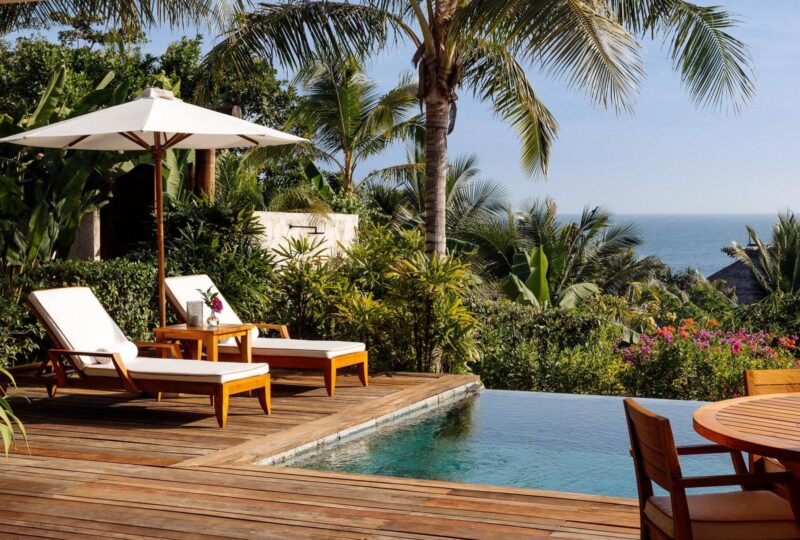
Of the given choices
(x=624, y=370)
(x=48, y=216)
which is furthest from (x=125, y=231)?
(x=624, y=370)

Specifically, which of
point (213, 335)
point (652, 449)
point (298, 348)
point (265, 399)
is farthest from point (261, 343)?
point (652, 449)

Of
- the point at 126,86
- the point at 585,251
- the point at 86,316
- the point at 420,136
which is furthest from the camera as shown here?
the point at 420,136

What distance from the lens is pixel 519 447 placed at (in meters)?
7.31

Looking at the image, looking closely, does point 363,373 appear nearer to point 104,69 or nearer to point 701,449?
point 701,449

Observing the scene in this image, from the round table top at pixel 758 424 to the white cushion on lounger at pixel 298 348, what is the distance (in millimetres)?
4643

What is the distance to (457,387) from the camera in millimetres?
9250

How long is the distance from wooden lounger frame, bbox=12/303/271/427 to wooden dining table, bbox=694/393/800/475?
390 cm

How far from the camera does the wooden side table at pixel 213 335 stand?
8.20 m

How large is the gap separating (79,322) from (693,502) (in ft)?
18.5

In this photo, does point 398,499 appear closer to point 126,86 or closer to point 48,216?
point 48,216

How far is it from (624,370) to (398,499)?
7.19 metres

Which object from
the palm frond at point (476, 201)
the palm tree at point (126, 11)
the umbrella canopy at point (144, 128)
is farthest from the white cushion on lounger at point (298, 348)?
the palm frond at point (476, 201)

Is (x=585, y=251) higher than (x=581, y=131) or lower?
lower

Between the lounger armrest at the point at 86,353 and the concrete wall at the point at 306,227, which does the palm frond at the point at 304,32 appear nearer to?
the concrete wall at the point at 306,227
